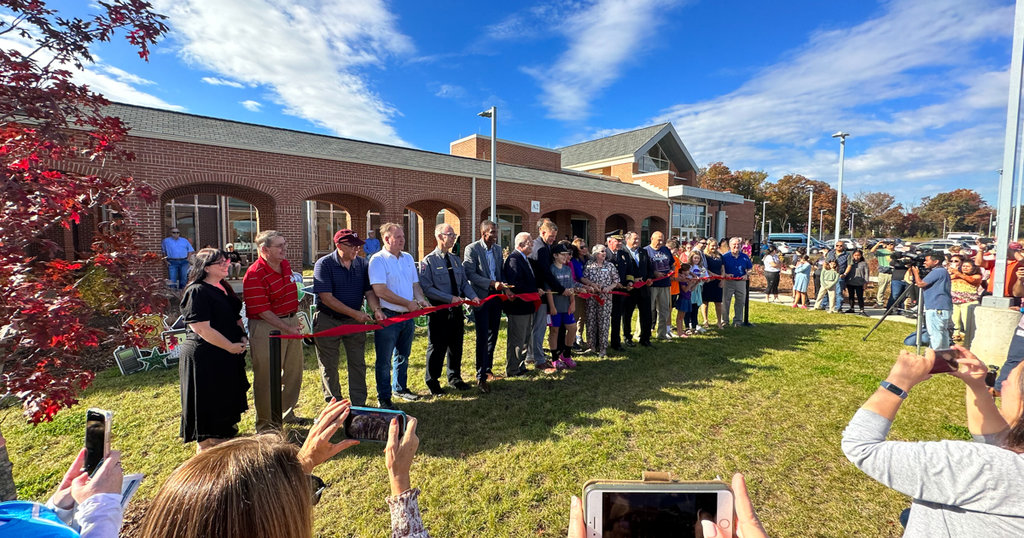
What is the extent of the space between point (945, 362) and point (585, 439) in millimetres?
2849

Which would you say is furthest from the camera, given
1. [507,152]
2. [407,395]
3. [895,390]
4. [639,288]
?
[507,152]

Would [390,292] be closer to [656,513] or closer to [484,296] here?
[484,296]

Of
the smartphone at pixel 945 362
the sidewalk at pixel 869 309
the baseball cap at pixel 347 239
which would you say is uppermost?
the baseball cap at pixel 347 239

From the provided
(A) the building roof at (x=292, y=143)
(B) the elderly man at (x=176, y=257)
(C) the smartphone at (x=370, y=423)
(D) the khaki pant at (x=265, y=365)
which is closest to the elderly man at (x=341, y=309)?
(D) the khaki pant at (x=265, y=365)

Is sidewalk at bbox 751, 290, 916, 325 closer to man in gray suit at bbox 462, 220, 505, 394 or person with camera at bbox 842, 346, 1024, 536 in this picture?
man in gray suit at bbox 462, 220, 505, 394

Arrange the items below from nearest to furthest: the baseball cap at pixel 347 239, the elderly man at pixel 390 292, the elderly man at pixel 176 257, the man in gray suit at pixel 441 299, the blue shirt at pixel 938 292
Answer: the baseball cap at pixel 347 239 < the elderly man at pixel 390 292 < the man in gray suit at pixel 441 299 < the blue shirt at pixel 938 292 < the elderly man at pixel 176 257

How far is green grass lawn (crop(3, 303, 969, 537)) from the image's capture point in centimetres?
300

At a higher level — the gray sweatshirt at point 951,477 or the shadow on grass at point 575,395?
the gray sweatshirt at point 951,477

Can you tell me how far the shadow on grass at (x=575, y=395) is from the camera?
4113 mm

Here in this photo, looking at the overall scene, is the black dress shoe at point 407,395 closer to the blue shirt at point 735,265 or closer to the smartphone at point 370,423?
the smartphone at point 370,423

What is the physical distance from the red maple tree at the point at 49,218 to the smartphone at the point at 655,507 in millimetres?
2849

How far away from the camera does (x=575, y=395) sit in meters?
5.12

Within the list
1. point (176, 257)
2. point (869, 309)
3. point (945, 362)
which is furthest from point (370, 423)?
point (869, 309)

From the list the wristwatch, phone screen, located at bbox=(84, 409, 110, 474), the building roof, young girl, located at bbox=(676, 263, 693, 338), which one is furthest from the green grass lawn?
the building roof
